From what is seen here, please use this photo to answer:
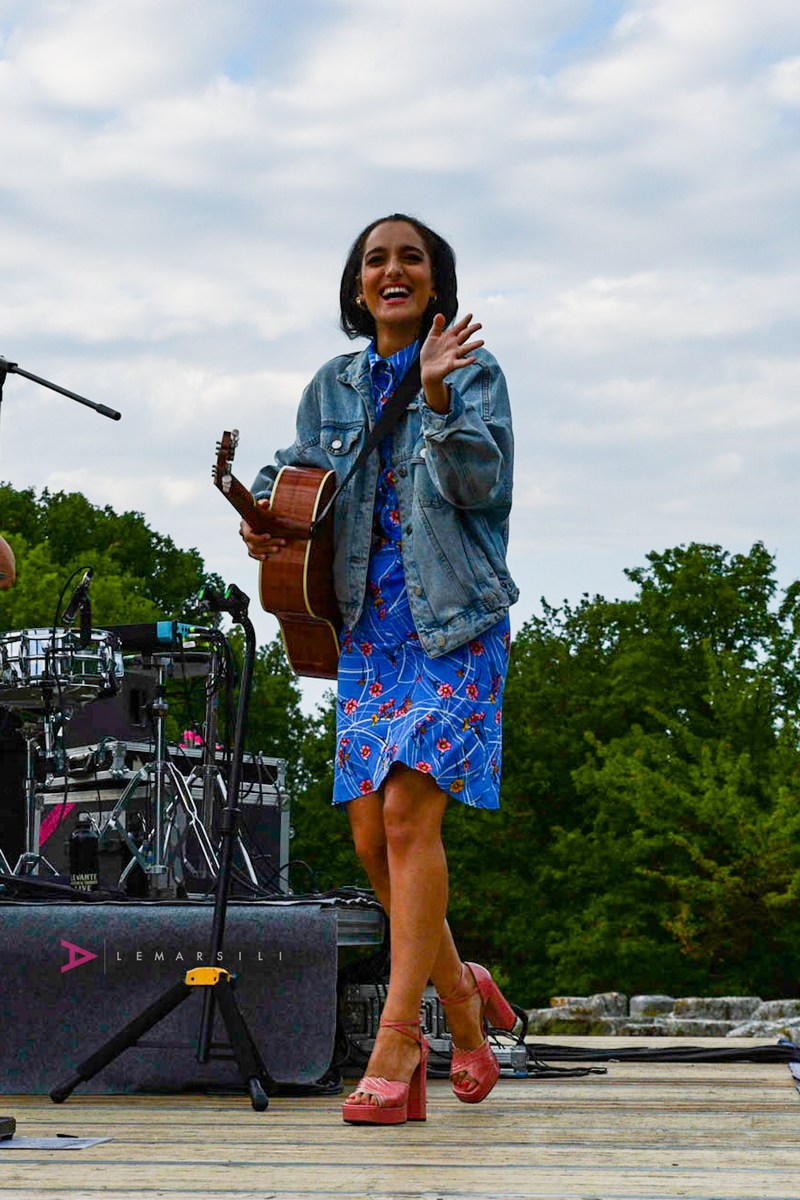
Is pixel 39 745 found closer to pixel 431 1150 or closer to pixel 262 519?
pixel 262 519

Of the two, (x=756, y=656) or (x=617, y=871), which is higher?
(x=756, y=656)

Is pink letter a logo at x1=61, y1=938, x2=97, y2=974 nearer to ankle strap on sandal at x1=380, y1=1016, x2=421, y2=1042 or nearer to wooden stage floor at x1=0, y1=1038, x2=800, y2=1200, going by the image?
wooden stage floor at x1=0, y1=1038, x2=800, y2=1200

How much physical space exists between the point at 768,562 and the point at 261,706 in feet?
35.7

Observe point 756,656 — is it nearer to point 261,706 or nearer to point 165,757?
point 261,706

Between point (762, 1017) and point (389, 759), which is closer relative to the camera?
point (389, 759)

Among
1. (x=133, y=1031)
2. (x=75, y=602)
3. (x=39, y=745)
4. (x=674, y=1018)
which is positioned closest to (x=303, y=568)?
(x=133, y=1031)

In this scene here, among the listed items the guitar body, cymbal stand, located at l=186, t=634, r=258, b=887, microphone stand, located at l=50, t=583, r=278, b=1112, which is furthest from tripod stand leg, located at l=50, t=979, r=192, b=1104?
cymbal stand, located at l=186, t=634, r=258, b=887

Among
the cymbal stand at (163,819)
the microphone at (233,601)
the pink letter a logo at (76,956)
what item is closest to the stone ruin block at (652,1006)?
the cymbal stand at (163,819)

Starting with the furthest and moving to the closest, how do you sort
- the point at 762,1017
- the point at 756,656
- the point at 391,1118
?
the point at 756,656 → the point at 762,1017 → the point at 391,1118

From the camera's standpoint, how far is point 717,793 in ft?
75.8

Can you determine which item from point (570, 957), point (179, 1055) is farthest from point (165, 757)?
point (570, 957)

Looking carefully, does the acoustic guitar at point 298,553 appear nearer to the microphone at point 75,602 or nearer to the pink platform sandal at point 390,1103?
the pink platform sandal at point 390,1103

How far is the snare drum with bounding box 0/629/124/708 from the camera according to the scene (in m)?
6.77

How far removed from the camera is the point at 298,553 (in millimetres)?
3391
